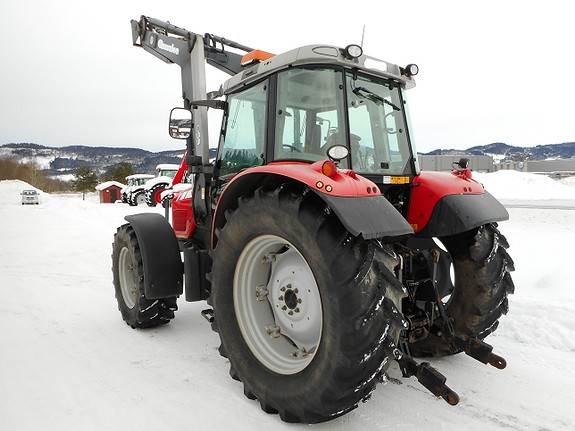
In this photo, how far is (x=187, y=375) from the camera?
10.3ft

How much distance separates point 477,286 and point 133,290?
3.20 metres

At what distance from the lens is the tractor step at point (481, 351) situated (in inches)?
113

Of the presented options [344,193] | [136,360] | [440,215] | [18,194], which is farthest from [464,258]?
[18,194]

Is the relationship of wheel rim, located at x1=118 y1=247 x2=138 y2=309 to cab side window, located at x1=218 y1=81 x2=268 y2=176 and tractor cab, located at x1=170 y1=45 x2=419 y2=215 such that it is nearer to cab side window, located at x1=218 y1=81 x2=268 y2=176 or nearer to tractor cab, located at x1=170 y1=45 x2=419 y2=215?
cab side window, located at x1=218 y1=81 x2=268 y2=176

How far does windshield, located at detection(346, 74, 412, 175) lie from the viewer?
3.04 m

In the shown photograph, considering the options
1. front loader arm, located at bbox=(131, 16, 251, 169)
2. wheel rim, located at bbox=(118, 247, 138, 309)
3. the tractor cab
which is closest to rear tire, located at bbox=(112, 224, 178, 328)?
wheel rim, located at bbox=(118, 247, 138, 309)

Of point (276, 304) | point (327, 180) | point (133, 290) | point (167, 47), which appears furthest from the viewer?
point (167, 47)

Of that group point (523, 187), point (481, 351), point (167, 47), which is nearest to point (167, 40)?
point (167, 47)

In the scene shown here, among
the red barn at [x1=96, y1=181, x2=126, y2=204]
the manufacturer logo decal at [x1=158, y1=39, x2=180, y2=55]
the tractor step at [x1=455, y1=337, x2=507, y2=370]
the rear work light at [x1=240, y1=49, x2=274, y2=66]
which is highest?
the manufacturer logo decal at [x1=158, y1=39, x2=180, y2=55]

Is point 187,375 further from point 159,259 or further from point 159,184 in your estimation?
point 159,184

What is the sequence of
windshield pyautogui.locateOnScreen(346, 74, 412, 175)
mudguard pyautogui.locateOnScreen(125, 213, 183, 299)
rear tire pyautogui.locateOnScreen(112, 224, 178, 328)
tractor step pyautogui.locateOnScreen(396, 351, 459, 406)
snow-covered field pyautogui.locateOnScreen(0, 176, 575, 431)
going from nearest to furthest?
tractor step pyautogui.locateOnScreen(396, 351, 459, 406)
snow-covered field pyautogui.locateOnScreen(0, 176, 575, 431)
windshield pyautogui.locateOnScreen(346, 74, 412, 175)
mudguard pyautogui.locateOnScreen(125, 213, 183, 299)
rear tire pyautogui.locateOnScreen(112, 224, 178, 328)

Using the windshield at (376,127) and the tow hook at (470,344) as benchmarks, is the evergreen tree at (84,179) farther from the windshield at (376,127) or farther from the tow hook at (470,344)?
the tow hook at (470,344)

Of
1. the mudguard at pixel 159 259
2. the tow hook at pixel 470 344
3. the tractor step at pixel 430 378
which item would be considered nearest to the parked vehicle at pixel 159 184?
the mudguard at pixel 159 259

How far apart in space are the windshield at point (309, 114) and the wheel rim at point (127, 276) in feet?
7.25
